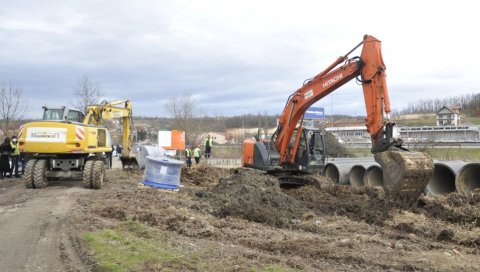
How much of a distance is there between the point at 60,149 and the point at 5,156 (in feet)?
19.9

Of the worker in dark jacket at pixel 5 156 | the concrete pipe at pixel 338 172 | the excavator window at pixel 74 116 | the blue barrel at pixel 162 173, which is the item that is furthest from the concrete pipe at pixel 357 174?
the worker in dark jacket at pixel 5 156

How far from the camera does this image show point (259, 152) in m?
16.1

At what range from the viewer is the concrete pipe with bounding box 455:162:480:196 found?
12.6 metres

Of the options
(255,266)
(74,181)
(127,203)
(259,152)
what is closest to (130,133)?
(74,181)

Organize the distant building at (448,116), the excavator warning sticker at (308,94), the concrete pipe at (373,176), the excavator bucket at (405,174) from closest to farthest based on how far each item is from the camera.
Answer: the excavator bucket at (405,174)
the excavator warning sticker at (308,94)
the concrete pipe at (373,176)
the distant building at (448,116)

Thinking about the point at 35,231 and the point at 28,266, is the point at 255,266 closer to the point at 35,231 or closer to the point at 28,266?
the point at 28,266

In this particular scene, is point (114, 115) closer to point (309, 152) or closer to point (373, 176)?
point (309, 152)

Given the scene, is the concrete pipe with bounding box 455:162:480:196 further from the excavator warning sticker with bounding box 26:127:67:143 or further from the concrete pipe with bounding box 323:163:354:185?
the excavator warning sticker with bounding box 26:127:67:143

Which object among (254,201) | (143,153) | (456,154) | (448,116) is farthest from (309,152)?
(448,116)

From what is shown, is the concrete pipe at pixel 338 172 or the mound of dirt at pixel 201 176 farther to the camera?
the mound of dirt at pixel 201 176

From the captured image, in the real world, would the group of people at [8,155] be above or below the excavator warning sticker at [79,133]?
below

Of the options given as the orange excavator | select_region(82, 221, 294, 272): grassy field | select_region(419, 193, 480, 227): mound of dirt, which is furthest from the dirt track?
select_region(419, 193, 480, 227): mound of dirt

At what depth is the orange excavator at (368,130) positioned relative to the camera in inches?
382

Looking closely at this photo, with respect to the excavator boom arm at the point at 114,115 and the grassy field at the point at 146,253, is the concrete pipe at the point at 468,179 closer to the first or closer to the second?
the grassy field at the point at 146,253
